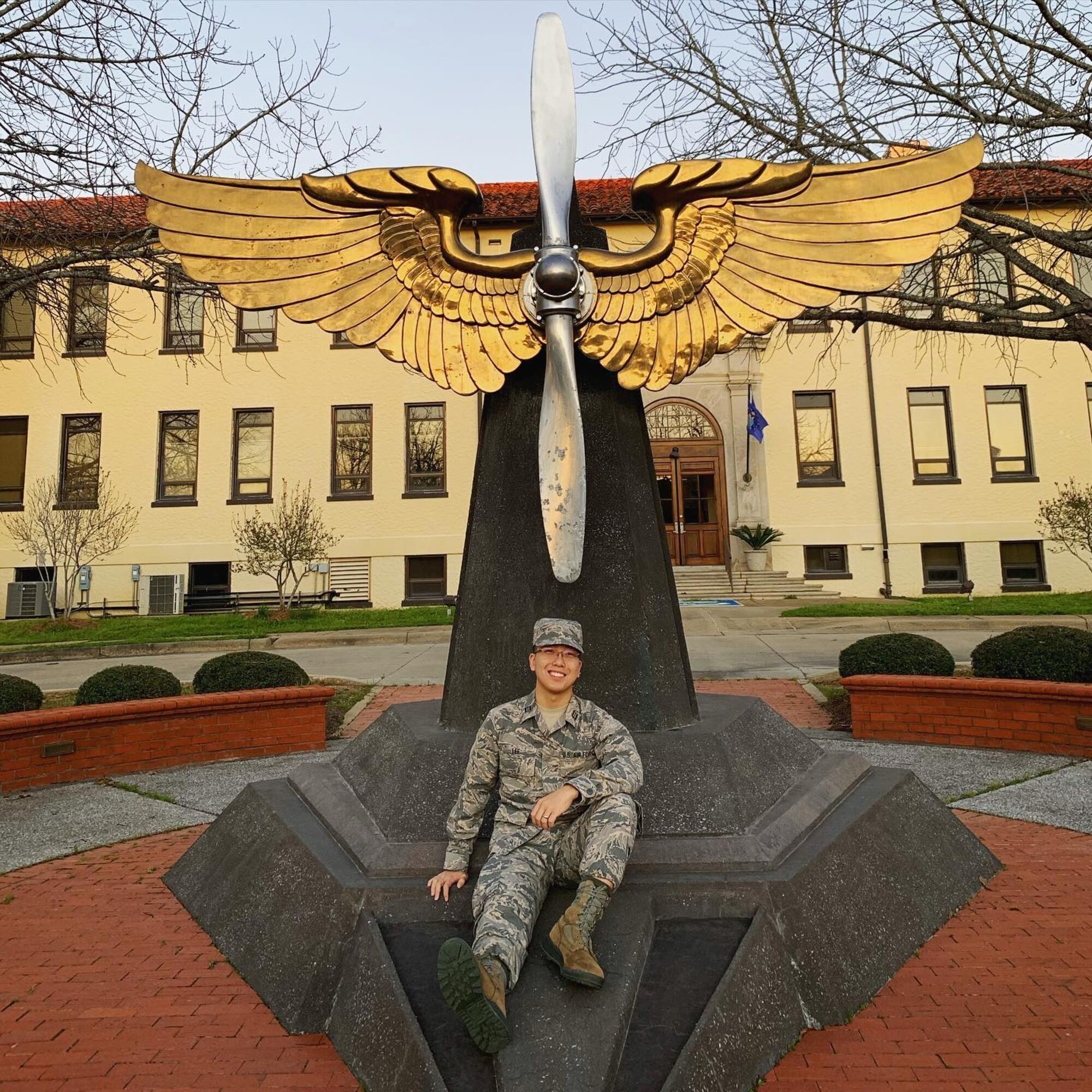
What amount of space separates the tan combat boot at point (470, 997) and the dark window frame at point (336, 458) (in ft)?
71.7

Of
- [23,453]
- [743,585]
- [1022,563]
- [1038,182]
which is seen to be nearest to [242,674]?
[1038,182]

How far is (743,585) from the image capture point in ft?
72.2

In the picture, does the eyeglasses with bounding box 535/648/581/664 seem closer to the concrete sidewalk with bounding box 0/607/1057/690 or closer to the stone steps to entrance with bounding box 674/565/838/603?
the concrete sidewalk with bounding box 0/607/1057/690

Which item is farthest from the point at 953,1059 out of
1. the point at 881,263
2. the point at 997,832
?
the point at 881,263

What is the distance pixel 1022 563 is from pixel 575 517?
2338 centimetres

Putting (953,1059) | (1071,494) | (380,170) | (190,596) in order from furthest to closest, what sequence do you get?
(190,596) < (1071,494) < (380,170) < (953,1059)

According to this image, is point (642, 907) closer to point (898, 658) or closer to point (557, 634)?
point (557, 634)

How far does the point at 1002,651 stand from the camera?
746 centimetres

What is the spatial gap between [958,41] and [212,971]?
29.4ft

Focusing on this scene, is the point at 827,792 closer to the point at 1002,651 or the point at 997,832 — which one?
the point at 997,832

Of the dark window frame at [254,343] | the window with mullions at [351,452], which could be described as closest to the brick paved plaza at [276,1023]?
the window with mullions at [351,452]

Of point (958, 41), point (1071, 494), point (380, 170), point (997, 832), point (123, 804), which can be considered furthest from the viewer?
point (1071, 494)

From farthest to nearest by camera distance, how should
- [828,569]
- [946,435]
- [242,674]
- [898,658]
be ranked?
[946,435]
[828,569]
[242,674]
[898,658]

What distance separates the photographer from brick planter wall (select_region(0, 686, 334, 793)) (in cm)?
646
